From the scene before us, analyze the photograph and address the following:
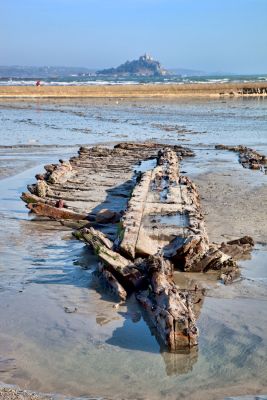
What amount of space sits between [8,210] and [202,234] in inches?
171

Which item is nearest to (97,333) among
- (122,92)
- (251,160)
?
(251,160)

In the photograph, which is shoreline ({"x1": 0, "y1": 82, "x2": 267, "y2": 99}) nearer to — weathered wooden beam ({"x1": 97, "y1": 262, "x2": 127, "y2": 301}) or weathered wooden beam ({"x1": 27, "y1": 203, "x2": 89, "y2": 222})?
weathered wooden beam ({"x1": 27, "y1": 203, "x2": 89, "y2": 222})

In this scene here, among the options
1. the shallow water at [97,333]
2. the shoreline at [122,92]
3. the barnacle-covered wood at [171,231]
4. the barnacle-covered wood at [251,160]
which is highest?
the shoreline at [122,92]

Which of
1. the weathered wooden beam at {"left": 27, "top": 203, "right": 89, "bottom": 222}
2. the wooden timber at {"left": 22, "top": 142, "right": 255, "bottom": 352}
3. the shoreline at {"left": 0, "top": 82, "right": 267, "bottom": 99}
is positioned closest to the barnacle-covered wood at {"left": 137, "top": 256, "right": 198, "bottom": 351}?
the wooden timber at {"left": 22, "top": 142, "right": 255, "bottom": 352}

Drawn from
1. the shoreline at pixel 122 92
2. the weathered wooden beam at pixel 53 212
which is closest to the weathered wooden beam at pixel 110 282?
the weathered wooden beam at pixel 53 212

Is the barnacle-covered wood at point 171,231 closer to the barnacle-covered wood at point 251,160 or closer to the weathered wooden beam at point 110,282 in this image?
the weathered wooden beam at point 110,282

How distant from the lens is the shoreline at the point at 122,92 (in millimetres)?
60562

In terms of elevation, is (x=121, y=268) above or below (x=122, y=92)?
Answer: below

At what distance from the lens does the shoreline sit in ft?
199

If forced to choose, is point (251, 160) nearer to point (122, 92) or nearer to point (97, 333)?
point (97, 333)

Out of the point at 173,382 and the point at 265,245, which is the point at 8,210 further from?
the point at 173,382

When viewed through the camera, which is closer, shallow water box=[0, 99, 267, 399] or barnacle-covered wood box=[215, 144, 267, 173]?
shallow water box=[0, 99, 267, 399]

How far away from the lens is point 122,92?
6238cm

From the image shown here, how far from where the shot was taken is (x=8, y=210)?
10898 mm
